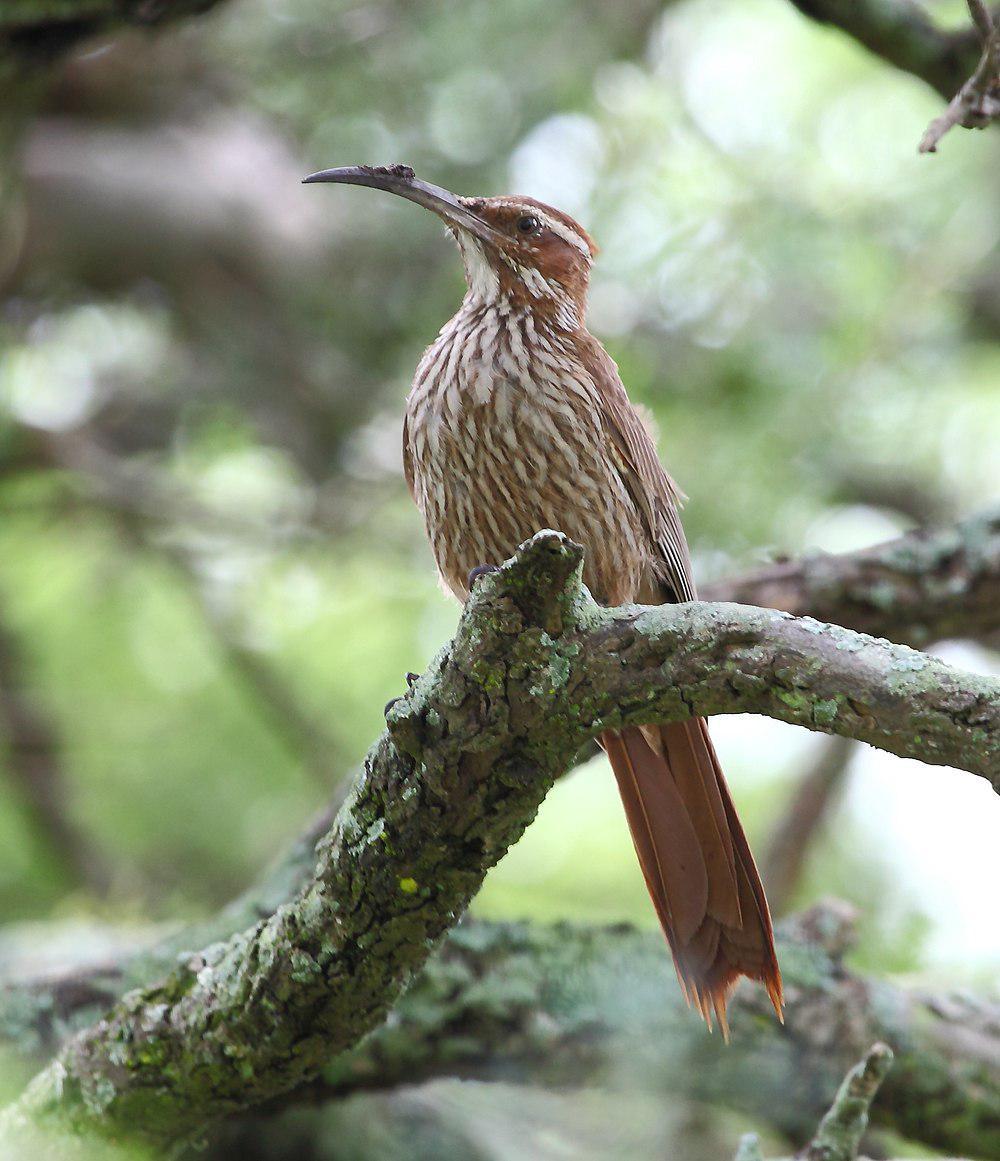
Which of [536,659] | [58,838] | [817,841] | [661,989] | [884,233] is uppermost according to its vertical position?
[884,233]

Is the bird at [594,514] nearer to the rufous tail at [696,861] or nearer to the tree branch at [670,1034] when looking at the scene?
the rufous tail at [696,861]

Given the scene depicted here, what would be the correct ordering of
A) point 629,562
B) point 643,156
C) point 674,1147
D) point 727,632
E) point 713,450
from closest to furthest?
1. point 727,632
2. point 629,562
3. point 674,1147
4. point 713,450
5. point 643,156

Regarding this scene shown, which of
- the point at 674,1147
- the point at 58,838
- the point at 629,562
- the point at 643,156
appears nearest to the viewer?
the point at 629,562

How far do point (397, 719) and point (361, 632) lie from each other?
3.75 m

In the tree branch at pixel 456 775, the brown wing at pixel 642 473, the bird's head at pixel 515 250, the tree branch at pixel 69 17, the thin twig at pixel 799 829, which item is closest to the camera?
the tree branch at pixel 456 775

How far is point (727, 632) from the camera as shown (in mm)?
2328

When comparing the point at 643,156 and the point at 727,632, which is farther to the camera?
the point at 643,156

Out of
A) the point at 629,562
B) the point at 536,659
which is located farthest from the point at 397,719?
the point at 629,562

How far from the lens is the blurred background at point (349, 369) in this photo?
18.4 feet

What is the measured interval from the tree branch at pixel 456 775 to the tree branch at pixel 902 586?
155cm

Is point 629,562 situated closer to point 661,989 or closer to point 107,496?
point 661,989

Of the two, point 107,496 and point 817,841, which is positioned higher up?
point 107,496

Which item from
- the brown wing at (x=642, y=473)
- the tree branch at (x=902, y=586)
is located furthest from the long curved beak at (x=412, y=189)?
the tree branch at (x=902, y=586)

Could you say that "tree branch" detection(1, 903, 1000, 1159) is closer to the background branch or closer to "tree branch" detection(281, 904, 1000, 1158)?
"tree branch" detection(281, 904, 1000, 1158)
